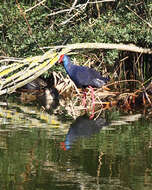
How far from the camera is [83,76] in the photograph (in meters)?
13.3

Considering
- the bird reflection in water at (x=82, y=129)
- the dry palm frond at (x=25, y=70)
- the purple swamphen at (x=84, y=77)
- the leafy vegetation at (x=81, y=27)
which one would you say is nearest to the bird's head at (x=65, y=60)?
the purple swamphen at (x=84, y=77)

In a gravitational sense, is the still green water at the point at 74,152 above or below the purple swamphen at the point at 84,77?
below

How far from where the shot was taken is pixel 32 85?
1678cm

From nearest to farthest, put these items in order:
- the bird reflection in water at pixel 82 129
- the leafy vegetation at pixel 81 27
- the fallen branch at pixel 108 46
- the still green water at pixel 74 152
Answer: the still green water at pixel 74 152 → the bird reflection in water at pixel 82 129 → the fallen branch at pixel 108 46 → the leafy vegetation at pixel 81 27

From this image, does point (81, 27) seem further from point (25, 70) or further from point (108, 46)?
point (25, 70)

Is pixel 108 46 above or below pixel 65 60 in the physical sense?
above

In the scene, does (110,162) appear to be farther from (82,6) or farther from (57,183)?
(82,6)

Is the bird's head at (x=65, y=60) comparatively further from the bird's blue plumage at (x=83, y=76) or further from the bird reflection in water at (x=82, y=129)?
the bird reflection in water at (x=82, y=129)

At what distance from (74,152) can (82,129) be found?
198 cm

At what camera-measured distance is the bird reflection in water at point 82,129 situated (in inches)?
382

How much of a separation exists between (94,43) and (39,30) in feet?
6.94

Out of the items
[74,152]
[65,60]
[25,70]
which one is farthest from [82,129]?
[65,60]

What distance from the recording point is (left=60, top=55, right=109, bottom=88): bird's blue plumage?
1333 cm

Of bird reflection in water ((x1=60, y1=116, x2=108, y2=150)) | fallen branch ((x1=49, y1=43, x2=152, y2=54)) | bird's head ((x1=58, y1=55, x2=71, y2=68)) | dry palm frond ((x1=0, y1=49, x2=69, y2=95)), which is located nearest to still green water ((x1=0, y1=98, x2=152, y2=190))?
bird reflection in water ((x1=60, y1=116, x2=108, y2=150))
